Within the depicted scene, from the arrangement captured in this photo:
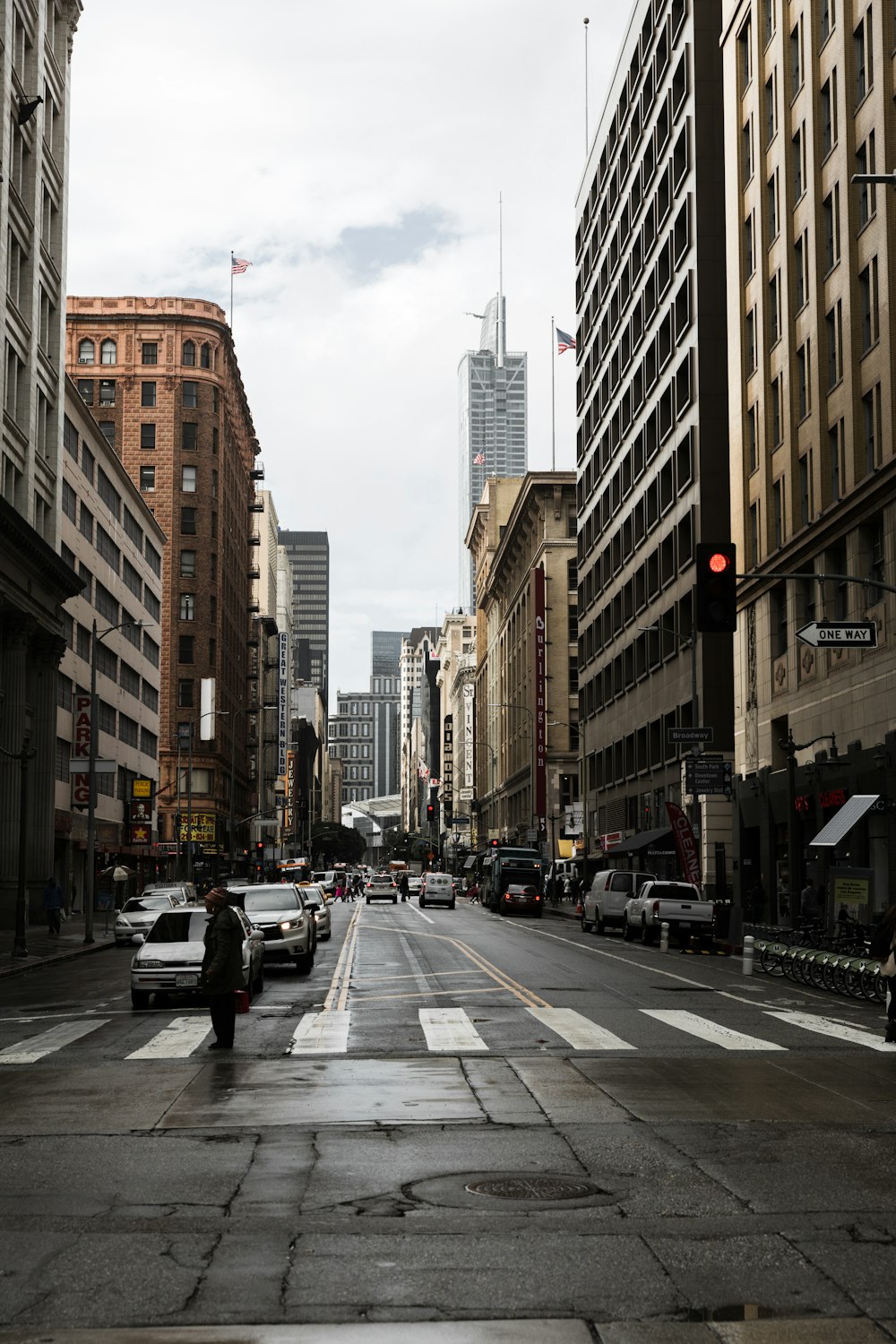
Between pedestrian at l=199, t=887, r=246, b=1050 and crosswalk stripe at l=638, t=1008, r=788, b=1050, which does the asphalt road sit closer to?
crosswalk stripe at l=638, t=1008, r=788, b=1050

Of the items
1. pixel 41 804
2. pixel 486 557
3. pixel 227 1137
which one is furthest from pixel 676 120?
Answer: pixel 486 557

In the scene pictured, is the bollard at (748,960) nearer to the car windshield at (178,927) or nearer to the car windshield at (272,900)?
the car windshield at (272,900)

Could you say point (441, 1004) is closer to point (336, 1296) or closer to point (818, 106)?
point (336, 1296)

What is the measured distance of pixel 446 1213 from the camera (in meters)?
9.05

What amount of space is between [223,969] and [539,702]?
93525 millimetres

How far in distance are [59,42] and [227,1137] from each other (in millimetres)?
56119

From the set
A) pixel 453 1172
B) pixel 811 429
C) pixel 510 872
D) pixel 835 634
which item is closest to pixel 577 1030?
pixel 835 634

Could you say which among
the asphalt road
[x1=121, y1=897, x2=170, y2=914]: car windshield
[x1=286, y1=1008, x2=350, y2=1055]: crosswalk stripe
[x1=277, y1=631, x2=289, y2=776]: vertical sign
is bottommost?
[x1=286, y1=1008, x2=350, y2=1055]: crosswalk stripe

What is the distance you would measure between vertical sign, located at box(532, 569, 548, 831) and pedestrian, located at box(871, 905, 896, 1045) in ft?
294

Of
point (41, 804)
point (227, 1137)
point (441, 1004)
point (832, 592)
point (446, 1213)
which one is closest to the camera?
point (446, 1213)

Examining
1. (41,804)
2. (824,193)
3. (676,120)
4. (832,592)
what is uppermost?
(676,120)

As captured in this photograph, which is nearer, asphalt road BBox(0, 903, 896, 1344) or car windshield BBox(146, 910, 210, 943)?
asphalt road BBox(0, 903, 896, 1344)

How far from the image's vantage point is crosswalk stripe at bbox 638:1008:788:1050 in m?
18.1

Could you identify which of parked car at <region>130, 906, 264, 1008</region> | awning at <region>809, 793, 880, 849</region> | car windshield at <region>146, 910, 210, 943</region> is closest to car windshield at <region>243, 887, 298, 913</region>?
car windshield at <region>146, 910, 210, 943</region>
